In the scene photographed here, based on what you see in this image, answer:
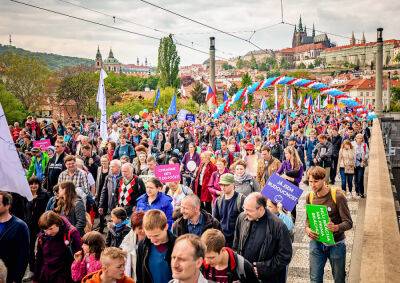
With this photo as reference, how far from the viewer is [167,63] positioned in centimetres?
8481

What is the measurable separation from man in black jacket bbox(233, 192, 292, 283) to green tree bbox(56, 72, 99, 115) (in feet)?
173

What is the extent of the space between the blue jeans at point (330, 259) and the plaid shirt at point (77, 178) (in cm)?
367

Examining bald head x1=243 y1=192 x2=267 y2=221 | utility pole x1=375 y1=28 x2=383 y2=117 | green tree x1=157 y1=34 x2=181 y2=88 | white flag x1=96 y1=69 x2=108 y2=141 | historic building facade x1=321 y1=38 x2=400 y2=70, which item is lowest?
bald head x1=243 y1=192 x2=267 y2=221

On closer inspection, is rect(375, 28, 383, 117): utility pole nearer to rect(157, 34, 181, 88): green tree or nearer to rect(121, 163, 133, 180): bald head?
rect(121, 163, 133, 180): bald head

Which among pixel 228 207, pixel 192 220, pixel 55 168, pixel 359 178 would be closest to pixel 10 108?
pixel 55 168

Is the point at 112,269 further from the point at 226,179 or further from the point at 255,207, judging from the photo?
the point at 226,179

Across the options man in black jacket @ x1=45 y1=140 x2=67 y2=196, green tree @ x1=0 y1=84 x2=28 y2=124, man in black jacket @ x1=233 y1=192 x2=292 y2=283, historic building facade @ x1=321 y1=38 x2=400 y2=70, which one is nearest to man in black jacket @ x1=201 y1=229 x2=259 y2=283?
man in black jacket @ x1=233 y1=192 x2=292 y2=283

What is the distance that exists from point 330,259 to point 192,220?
5.33ft

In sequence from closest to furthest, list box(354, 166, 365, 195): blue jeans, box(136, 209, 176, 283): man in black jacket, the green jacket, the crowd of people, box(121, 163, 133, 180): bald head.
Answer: the crowd of people
box(136, 209, 176, 283): man in black jacket
box(121, 163, 133, 180): bald head
the green jacket
box(354, 166, 365, 195): blue jeans

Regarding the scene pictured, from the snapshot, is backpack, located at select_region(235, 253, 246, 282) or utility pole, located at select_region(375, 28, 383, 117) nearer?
backpack, located at select_region(235, 253, 246, 282)

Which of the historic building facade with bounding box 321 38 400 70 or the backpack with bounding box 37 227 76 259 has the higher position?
the historic building facade with bounding box 321 38 400 70

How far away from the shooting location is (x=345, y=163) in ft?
33.9

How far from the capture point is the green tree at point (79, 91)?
54.1 m

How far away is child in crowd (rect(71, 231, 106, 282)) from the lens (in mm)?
4062
